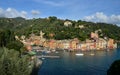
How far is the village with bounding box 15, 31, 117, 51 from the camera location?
152875mm

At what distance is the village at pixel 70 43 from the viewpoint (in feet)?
502

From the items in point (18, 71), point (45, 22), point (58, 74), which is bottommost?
point (58, 74)

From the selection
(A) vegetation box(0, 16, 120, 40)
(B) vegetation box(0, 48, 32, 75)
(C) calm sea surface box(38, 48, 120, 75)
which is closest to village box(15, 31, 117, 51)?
(A) vegetation box(0, 16, 120, 40)

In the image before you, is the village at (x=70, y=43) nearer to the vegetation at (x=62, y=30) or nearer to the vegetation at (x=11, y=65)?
the vegetation at (x=62, y=30)

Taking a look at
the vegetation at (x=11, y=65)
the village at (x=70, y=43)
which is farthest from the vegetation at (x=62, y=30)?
the vegetation at (x=11, y=65)

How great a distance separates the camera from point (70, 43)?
15375cm

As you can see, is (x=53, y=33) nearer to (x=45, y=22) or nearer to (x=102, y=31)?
(x=45, y=22)

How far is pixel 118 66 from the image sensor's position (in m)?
25.8

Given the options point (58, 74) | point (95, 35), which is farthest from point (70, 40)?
point (58, 74)

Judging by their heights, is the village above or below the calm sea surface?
above

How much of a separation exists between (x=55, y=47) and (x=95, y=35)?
30.3 metres

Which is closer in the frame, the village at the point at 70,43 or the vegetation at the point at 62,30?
the village at the point at 70,43

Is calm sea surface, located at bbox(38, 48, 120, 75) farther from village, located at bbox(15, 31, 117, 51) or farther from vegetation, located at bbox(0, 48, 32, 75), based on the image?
village, located at bbox(15, 31, 117, 51)

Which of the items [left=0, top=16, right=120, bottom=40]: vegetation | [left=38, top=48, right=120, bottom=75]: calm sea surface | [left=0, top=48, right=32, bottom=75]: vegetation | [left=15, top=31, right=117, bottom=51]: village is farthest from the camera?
[left=0, top=16, right=120, bottom=40]: vegetation
